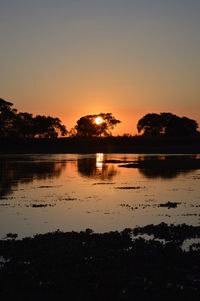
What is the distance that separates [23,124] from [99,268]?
459ft

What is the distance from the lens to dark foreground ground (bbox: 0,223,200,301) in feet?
36.0

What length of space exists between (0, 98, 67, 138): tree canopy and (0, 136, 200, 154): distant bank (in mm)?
3965

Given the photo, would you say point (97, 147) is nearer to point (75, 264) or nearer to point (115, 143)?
point (115, 143)

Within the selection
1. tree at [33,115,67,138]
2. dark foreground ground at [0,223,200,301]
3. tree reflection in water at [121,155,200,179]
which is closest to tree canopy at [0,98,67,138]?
tree at [33,115,67,138]

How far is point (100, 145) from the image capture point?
6009 inches

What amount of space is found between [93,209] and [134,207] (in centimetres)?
233

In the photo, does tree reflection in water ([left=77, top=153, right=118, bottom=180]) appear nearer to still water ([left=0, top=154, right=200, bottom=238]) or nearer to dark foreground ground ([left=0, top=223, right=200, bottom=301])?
still water ([left=0, top=154, right=200, bottom=238])

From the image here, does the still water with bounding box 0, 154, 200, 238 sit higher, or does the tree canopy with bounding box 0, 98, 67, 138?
the tree canopy with bounding box 0, 98, 67, 138

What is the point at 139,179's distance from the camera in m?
42.8

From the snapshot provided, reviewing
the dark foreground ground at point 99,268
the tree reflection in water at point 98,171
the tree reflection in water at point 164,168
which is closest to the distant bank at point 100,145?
the tree reflection in water at point 164,168

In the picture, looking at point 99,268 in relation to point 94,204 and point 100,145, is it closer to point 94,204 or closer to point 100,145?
point 94,204

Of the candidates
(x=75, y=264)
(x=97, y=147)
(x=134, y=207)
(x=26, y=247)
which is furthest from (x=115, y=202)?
(x=97, y=147)

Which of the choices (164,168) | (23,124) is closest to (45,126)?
(23,124)

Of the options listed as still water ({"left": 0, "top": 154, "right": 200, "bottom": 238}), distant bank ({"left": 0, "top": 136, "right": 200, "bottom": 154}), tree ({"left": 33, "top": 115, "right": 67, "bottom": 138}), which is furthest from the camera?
tree ({"left": 33, "top": 115, "right": 67, "bottom": 138})
